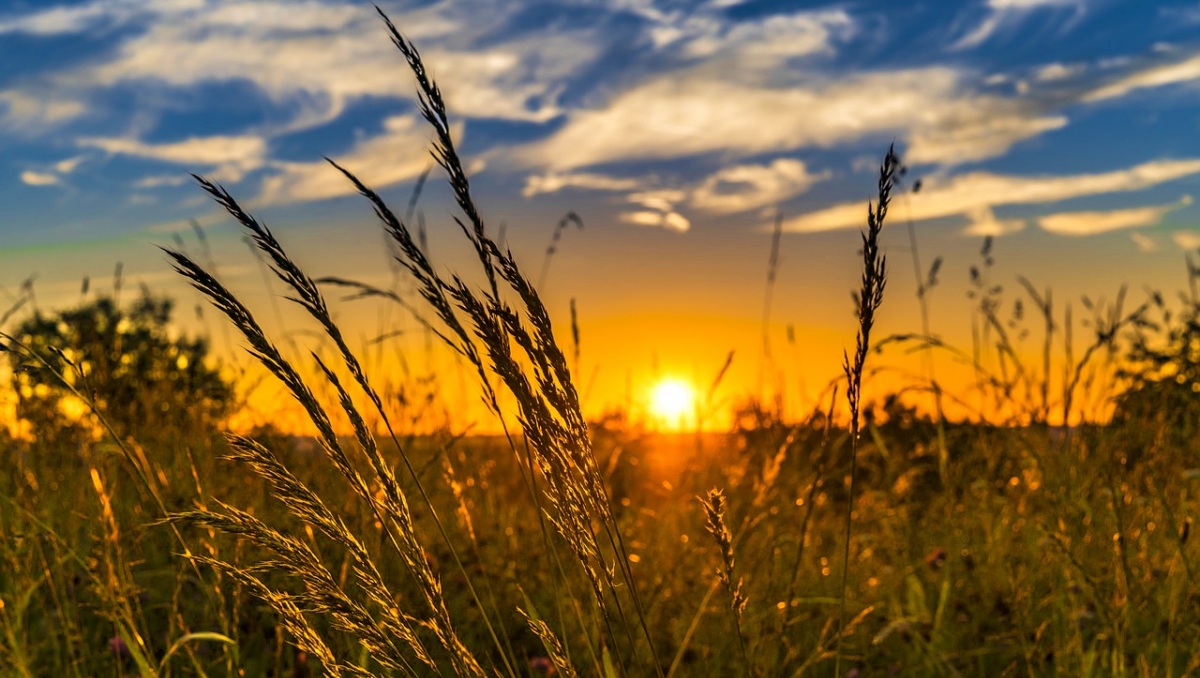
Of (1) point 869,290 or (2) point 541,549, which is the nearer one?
(1) point 869,290

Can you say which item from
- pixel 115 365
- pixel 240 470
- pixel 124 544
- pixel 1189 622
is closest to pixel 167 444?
pixel 240 470

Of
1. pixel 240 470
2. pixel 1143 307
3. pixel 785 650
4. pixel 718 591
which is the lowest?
pixel 785 650

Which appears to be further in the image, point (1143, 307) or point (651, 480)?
point (651, 480)

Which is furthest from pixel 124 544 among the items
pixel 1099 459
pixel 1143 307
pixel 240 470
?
pixel 1143 307

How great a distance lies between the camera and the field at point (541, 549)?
132 cm

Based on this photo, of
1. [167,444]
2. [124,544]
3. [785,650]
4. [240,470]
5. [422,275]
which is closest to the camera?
[422,275]

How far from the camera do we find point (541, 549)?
387 cm

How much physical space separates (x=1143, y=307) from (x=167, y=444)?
5.01 metres

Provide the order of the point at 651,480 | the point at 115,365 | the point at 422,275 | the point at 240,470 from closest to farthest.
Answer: the point at 422,275 → the point at 240,470 → the point at 115,365 → the point at 651,480

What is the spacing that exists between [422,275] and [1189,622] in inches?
104

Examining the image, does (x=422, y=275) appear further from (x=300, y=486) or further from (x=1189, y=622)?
(x=1189, y=622)

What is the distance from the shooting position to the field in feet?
4.32

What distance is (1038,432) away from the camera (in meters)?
3.55

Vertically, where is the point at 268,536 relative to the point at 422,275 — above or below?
below
